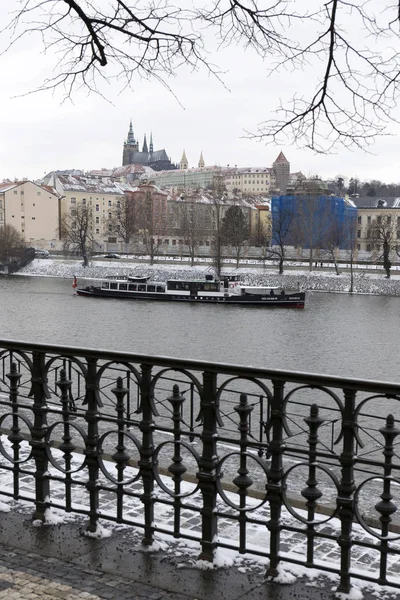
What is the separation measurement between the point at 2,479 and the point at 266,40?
409 centimetres

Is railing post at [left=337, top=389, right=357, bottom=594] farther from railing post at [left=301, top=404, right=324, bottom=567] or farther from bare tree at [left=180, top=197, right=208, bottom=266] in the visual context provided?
bare tree at [left=180, top=197, right=208, bottom=266]

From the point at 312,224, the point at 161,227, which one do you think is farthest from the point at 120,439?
the point at 161,227

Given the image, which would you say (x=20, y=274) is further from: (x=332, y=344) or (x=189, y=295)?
(x=332, y=344)

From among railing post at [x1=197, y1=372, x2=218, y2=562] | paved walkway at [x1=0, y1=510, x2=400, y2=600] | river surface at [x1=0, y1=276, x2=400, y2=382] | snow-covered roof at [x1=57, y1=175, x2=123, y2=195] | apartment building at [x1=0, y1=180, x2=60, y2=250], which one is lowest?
river surface at [x1=0, y1=276, x2=400, y2=382]

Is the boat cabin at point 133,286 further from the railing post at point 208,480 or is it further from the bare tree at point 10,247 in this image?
the railing post at point 208,480

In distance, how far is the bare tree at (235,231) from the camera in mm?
70312

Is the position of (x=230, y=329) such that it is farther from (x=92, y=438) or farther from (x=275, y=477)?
(x=275, y=477)

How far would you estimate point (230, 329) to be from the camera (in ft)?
114

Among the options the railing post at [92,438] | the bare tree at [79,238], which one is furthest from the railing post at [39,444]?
the bare tree at [79,238]

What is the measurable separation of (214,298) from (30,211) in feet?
190

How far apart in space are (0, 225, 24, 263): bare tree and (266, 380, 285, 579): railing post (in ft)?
239

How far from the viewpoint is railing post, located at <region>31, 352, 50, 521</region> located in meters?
3.99

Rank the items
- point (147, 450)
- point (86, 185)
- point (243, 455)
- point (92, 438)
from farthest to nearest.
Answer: point (86, 185) < point (92, 438) < point (147, 450) < point (243, 455)

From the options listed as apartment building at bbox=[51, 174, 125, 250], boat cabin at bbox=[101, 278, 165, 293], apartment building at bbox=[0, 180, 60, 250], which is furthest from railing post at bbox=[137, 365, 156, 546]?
apartment building at bbox=[51, 174, 125, 250]
